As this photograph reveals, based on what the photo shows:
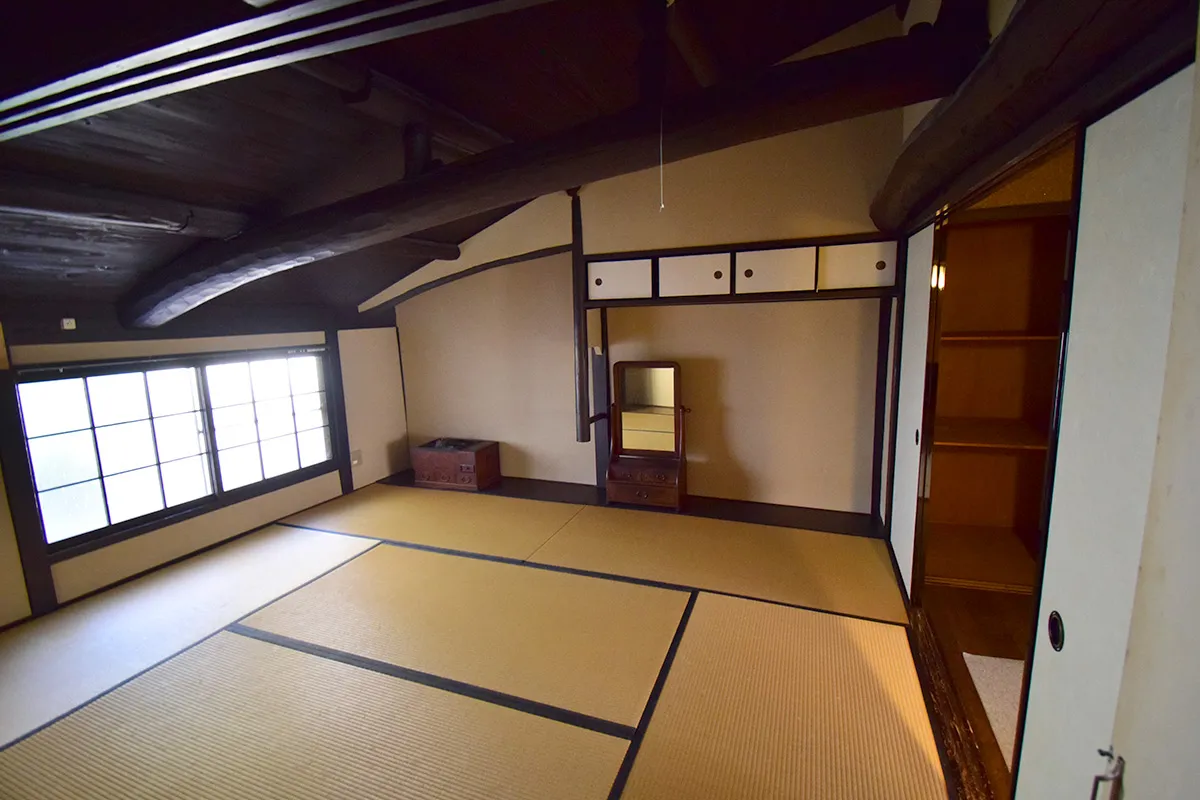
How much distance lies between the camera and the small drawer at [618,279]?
3.94 metres

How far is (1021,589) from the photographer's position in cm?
281

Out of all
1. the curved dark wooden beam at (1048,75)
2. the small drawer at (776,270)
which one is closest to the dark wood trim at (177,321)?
the small drawer at (776,270)

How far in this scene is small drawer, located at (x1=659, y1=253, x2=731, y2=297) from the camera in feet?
12.2

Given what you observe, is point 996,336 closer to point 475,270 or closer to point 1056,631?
point 1056,631

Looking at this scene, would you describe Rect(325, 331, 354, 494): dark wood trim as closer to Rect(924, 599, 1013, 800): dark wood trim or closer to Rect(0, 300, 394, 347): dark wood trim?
Rect(0, 300, 394, 347): dark wood trim

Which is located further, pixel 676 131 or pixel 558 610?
pixel 558 610

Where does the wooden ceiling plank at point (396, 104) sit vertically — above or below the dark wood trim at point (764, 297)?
above

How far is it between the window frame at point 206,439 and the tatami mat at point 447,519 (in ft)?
1.44

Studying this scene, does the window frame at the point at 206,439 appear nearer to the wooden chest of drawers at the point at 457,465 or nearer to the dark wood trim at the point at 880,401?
the wooden chest of drawers at the point at 457,465

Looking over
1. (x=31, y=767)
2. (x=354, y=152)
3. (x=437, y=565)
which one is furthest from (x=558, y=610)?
(x=354, y=152)

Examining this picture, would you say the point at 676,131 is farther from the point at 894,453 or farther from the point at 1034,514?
the point at 1034,514

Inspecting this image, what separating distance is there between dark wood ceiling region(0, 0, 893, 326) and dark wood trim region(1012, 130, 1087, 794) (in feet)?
5.40

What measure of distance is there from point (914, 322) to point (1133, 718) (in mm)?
→ 2735

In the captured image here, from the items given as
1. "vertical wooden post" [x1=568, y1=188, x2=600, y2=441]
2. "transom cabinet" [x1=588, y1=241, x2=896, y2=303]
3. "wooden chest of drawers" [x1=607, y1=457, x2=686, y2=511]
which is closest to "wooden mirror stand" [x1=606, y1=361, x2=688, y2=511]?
"wooden chest of drawers" [x1=607, y1=457, x2=686, y2=511]
